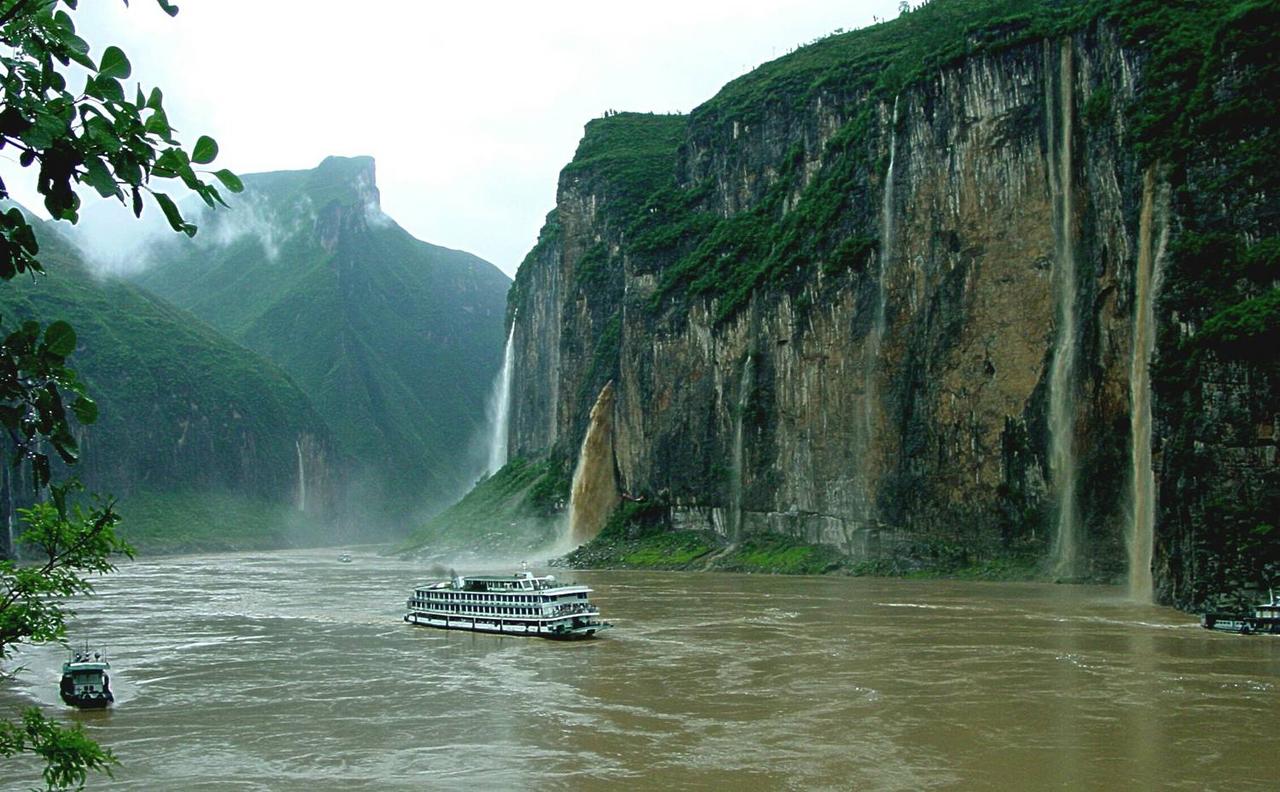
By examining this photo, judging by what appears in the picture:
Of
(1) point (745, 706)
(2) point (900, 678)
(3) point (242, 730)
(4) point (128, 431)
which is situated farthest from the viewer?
(4) point (128, 431)

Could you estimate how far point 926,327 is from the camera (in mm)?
75438

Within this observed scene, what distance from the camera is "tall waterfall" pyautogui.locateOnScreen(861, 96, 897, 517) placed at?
78.7 metres

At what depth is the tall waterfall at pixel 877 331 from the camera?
7869cm

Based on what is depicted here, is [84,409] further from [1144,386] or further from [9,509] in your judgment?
[9,509]

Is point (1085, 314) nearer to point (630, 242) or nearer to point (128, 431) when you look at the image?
point (630, 242)

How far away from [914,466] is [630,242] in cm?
5012

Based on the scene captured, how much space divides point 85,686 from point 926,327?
56.9 metres

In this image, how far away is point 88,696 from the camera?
30.5 m

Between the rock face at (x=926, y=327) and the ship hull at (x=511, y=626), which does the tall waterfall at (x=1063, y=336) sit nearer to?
the rock face at (x=926, y=327)

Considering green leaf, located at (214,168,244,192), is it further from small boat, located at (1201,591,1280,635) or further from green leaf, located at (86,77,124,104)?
small boat, located at (1201,591,1280,635)

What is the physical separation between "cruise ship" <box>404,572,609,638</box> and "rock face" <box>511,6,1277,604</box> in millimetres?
24540

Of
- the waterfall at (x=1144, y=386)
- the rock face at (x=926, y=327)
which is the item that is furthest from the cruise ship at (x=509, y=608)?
the waterfall at (x=1144, y=386)

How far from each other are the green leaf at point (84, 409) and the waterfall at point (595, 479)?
328 ft

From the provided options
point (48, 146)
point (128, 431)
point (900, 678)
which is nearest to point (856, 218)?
point (900, 678)
